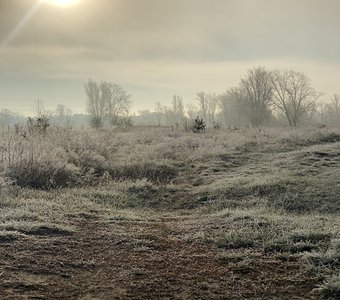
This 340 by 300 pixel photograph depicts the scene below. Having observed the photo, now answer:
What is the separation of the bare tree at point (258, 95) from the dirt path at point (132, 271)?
66877mm

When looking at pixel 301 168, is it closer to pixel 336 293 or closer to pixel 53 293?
pixel 336 293

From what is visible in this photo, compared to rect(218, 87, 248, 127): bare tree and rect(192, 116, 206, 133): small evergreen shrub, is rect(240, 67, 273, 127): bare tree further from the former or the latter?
rect(192, 116, 206, 133): small evergreen shrub

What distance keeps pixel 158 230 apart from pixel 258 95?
68.7 meters

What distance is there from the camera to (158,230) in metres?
5.95

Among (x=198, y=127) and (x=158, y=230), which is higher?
(x=198, y=127)

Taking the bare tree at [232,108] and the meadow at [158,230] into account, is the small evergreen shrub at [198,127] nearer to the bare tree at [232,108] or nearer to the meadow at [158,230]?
the meadow at [158,230]

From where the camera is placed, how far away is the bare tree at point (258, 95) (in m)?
70.4

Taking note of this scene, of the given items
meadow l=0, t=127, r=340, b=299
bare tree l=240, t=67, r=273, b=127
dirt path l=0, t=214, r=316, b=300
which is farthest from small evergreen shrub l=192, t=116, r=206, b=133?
bare tree l=240, t=67, r=273, b=127

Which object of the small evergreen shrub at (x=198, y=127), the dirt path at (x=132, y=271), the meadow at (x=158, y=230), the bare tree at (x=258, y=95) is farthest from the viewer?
the bare tree at (x=258, y=95)

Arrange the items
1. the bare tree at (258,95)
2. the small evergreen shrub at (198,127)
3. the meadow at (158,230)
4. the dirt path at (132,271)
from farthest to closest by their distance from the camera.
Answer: the bare tree at (258,95)
the small evergreen shrub at (198,127)
the meadow at (158,230)
the dirt path at (132,271)

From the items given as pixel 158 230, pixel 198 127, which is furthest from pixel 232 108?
pixel 158 230

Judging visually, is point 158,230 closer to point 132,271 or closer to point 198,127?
point 132,271

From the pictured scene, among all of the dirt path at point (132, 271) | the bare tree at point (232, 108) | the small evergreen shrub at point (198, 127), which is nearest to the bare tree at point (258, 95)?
the bare tree at point (232, 108)

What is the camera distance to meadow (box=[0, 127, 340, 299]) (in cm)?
371
